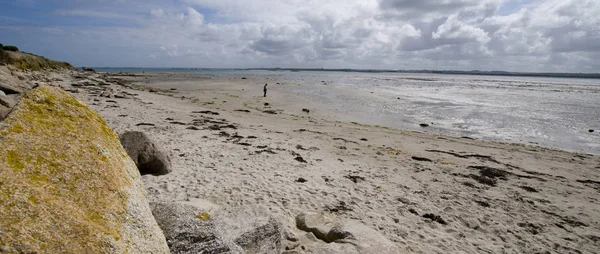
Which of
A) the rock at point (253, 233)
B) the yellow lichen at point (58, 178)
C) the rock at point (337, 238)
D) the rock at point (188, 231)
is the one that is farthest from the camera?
the rock at point (337, 238)

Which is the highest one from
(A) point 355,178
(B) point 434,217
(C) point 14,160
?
(C) point 14,160

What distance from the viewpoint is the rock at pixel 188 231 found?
11.5 feet

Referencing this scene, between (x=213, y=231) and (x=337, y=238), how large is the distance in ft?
7.88

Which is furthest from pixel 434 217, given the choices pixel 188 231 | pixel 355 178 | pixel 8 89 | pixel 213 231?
pixel 8 89

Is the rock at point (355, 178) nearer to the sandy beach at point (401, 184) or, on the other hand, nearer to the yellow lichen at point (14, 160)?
the sandy beach at point (401, 184)

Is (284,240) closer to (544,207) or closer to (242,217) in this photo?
(242,217)

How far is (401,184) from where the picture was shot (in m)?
9.18

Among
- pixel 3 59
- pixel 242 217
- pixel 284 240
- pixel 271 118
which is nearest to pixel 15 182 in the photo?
pixel 242 217

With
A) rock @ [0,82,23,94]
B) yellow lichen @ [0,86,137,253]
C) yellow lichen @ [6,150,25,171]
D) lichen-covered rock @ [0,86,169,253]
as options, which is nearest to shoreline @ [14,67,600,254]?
lichen-covered rock @ [0,86,169,253]

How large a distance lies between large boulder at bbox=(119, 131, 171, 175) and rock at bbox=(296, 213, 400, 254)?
4.14 m

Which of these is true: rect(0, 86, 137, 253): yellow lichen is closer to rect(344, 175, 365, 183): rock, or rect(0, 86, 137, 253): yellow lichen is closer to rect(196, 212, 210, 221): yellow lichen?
rect(196, 212, 210, 221): yellow lichen

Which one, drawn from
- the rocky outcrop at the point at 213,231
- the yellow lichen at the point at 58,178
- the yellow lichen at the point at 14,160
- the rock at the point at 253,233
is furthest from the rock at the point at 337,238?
the yellow lichen at the point at 14,160

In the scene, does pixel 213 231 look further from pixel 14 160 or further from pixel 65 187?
Answer: pixel 14 160

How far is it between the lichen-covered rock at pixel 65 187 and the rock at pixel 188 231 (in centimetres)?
72
